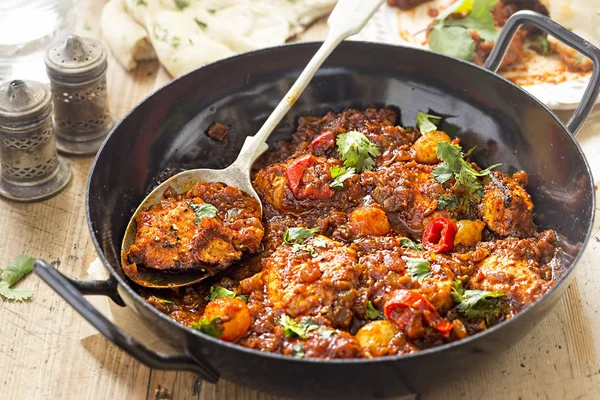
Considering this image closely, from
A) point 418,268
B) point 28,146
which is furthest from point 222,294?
point 28,146

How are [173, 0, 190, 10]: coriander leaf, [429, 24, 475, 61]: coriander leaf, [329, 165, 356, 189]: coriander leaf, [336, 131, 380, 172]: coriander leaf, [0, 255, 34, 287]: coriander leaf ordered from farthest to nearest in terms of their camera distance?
[173, 0, 190, 10]: coriander leaf, [429, 24, 475, 61]: coriander leaf, [0, 255, 34, 287]: coriander leaf, [336, 131, 380, 172]: coriander leaf, [329, 165, 356, 189]: coriander leaf

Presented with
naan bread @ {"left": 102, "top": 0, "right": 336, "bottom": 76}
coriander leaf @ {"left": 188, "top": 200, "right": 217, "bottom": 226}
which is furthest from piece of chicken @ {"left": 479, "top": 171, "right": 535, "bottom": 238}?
naan bread @ {"left": 102, "top": 0, "right": 336, "bottom": 76}

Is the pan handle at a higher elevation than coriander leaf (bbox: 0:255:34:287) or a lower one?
higher

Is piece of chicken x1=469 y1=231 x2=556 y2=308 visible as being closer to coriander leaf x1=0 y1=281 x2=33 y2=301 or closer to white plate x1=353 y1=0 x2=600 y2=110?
white plate x1=353 y1=0 x2=600 y2=110

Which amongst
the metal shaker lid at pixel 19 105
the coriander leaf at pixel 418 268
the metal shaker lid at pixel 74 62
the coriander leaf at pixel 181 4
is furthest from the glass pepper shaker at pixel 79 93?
the coriander leaf at pixel 418 268

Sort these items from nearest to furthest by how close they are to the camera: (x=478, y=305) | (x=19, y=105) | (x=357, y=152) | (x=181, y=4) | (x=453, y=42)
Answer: (x=478, y=305)
(x=357, y=152)
(x=19, y=105)
(x=453, y=42)
(x=181, y=4)

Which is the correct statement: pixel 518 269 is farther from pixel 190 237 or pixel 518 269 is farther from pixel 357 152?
pixel 190 237

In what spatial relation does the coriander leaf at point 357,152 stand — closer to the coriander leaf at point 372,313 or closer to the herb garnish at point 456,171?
the herb garnish at point 456,171
